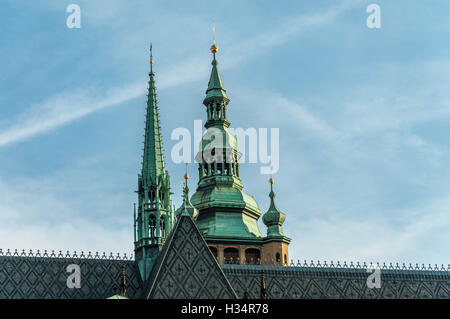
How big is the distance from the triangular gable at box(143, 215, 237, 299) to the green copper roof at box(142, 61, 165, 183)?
5.85 metres

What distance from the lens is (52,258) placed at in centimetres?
5138

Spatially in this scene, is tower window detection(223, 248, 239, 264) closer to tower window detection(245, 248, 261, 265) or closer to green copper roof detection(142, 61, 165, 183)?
tower window detection(245, 248, 261, 265)

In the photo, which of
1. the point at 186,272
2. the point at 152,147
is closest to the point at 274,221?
the point at 152,147

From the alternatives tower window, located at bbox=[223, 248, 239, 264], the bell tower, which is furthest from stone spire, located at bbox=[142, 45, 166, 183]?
tower window, located at bbox=[223, 248, 239, 264]

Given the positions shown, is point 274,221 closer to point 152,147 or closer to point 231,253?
point 231,253

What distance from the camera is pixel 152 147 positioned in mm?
54781

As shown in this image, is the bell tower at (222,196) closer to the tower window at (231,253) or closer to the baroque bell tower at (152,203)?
the tower window at (231,253)

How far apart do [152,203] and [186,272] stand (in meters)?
7.06

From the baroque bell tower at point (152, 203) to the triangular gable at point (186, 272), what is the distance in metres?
2.91

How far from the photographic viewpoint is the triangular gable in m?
46.4

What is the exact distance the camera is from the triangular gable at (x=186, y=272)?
46438 millimetres

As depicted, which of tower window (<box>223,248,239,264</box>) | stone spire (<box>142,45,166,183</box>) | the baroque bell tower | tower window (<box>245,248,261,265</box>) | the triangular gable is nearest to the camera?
the triangular gable
